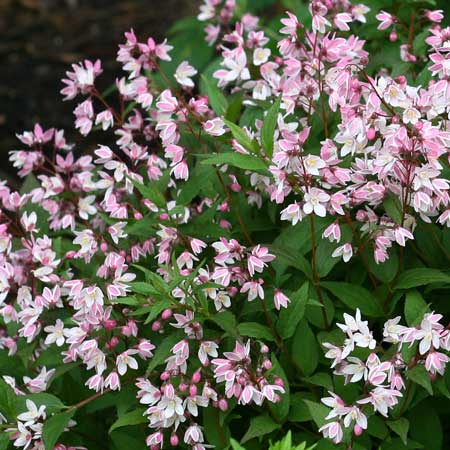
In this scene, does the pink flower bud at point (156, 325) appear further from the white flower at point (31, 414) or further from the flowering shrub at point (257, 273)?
the white flower at point (31, 414)

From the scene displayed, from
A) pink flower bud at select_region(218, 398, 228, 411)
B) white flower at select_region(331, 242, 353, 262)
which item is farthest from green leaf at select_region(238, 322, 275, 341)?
white flower at select_region(331, 242, 353, 262)

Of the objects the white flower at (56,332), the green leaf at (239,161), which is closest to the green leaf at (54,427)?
the white flower at (56,332)

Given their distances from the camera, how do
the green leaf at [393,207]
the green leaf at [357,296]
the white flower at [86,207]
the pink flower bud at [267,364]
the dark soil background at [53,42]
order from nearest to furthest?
the pink flower bud at [267,364] < the green leaf at [393,207] < the green leaf at [357,296] < the white flower at [86,207] < the dark soil background at [53,42]

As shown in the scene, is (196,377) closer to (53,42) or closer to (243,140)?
(243,140)

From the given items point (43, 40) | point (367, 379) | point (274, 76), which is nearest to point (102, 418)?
point (367, 379)

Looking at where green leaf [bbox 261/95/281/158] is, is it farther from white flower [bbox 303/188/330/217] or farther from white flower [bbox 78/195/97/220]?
white flower [bbox 78/195/97/220]

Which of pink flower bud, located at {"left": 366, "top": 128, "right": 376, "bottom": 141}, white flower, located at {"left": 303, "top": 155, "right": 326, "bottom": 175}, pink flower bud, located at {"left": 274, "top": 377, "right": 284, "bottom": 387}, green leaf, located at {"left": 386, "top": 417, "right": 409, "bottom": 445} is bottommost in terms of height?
green leaf, located at {"left": 386, "top": 417, "right": 409, "bottom": 445}

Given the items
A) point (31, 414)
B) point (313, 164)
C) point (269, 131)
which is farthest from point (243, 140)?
point (31, 414)
